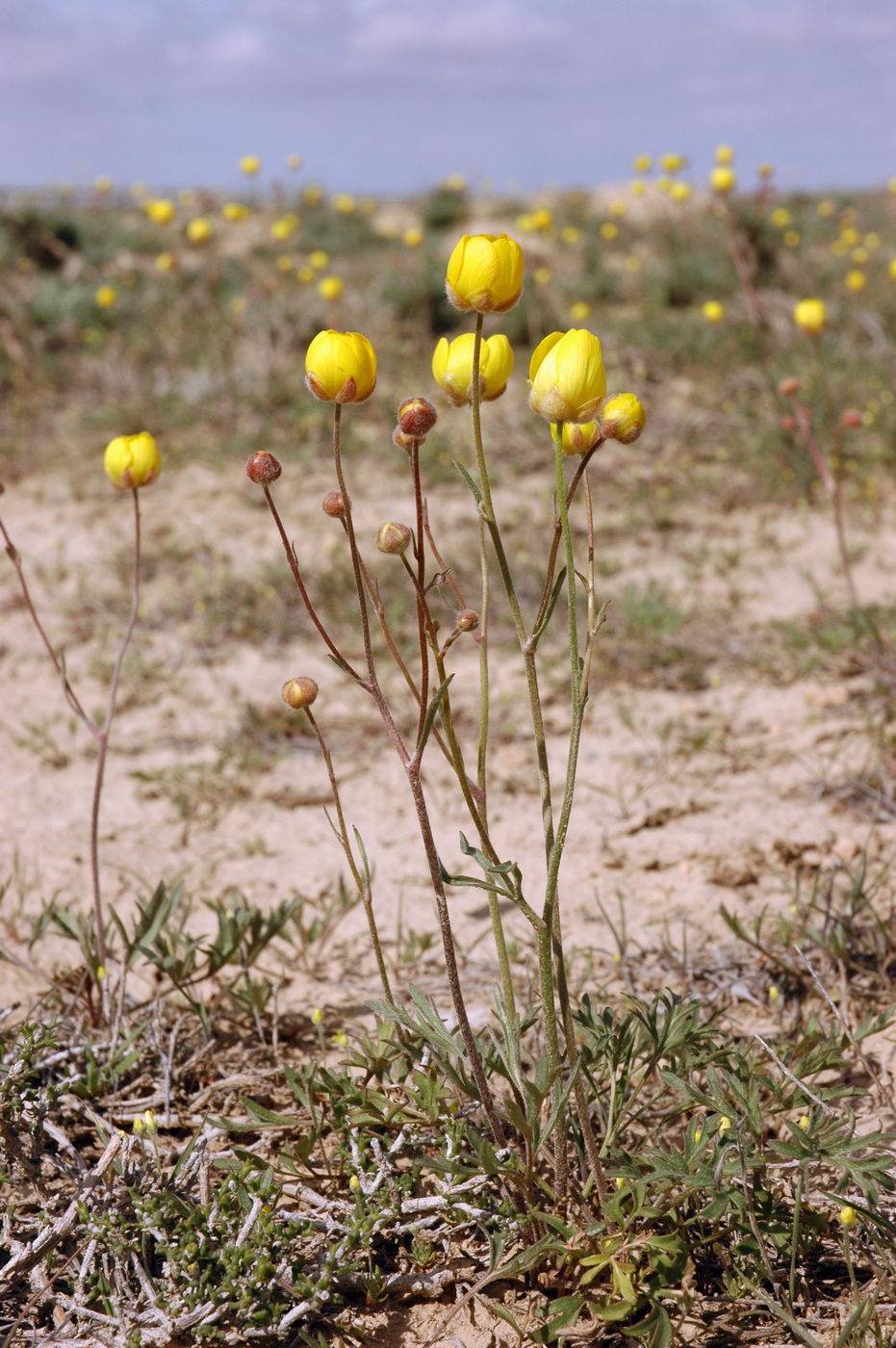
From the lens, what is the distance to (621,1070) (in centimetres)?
178

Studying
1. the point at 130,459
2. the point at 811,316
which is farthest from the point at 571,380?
the point at 811,316

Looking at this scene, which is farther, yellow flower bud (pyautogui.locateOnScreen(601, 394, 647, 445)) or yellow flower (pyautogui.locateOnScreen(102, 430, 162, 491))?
yellow flower (pyautogui.locateOnScreen(102, 430, 162, 491))

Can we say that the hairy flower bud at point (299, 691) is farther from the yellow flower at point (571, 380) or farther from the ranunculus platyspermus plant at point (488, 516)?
the yellow flower at point (571, 380)

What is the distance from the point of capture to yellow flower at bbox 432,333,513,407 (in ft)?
5.19

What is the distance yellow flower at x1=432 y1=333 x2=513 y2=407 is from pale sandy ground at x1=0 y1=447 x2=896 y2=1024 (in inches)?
52.3

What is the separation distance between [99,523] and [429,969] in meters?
3.42

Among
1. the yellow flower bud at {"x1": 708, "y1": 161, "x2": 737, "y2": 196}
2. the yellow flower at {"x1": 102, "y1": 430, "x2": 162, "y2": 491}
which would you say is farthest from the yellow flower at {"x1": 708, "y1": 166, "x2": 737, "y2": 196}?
the yellow flower at {"x1": 102, "y1": 430, "x2": 162, "y2": 491}

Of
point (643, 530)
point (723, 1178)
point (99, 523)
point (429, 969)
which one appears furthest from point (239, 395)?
point (723, 1178)

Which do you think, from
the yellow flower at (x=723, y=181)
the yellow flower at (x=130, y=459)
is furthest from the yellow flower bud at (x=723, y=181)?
the yellow flower at (x=130, y=459)

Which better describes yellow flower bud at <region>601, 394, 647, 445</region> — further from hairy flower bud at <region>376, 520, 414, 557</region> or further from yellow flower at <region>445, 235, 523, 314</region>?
hairy flower bud at <region>376, 520, 414, 557</region>

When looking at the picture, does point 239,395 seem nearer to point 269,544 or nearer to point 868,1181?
point 269,544

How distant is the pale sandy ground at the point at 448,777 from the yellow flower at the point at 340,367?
145 centimetres

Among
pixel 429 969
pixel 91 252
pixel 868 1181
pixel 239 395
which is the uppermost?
pixel 91 252

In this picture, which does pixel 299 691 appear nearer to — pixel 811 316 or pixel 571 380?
pixel 571 380
